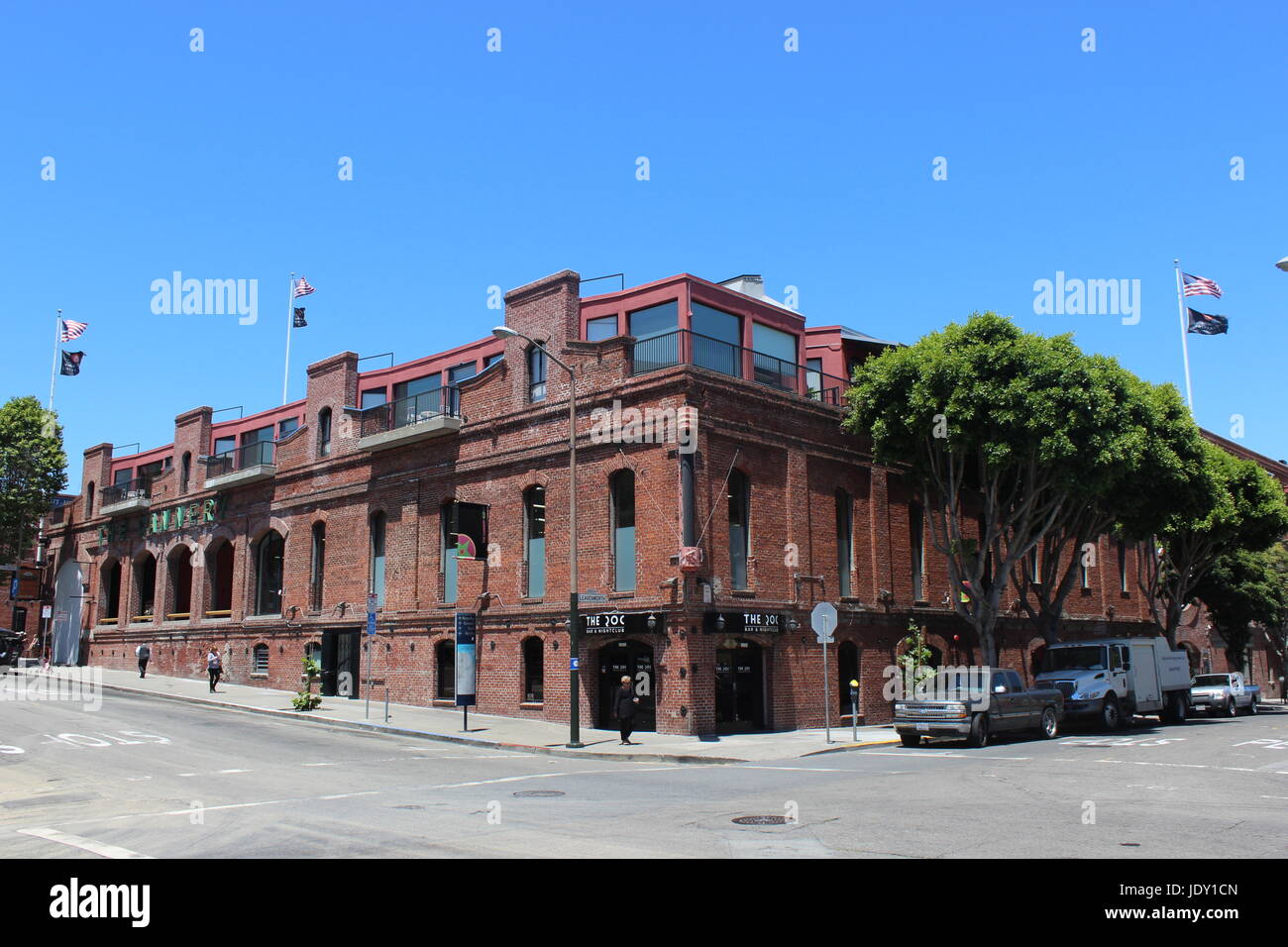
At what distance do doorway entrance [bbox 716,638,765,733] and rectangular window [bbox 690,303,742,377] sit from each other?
7.60 metres

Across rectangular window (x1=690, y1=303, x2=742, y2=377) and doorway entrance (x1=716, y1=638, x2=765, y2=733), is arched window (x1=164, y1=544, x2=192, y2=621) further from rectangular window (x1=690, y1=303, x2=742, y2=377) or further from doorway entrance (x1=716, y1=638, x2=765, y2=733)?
doorway entrance (x1=716, y1=638, x2=765, y2=733)

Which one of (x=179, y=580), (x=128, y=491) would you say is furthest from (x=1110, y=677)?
(x=128, y=491)

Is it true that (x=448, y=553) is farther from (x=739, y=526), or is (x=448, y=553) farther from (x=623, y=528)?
(x=739, y=526)

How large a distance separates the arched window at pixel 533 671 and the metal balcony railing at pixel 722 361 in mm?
8289

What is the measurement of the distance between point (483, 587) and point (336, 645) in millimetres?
8374

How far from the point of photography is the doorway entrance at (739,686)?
86.0ft

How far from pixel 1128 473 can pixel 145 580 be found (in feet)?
140

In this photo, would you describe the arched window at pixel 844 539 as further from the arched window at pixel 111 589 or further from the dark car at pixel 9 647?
the dark car at pixel 9 647

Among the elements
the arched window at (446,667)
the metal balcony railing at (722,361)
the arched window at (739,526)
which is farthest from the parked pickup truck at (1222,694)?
the arched window at (446,667)

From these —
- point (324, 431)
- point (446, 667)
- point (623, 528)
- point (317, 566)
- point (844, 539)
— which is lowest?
point (446, 667)

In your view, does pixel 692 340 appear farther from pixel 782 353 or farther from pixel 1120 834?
pixel 1120 834

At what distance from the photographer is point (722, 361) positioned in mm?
28516

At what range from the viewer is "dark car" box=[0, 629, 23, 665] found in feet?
167
